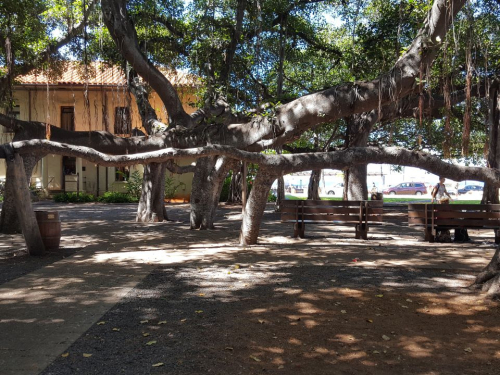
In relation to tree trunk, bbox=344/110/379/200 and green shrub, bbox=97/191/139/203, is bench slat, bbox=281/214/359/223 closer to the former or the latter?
tree trunk, bbox=344/110/379/200

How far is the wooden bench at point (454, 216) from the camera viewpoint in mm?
10062

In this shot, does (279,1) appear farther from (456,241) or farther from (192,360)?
(192,360)

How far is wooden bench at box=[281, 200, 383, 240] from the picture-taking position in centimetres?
1103

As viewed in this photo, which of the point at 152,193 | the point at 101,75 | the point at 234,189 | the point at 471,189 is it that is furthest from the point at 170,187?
the point at 471,189

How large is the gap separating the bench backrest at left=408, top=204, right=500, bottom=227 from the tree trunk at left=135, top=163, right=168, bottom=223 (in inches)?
306

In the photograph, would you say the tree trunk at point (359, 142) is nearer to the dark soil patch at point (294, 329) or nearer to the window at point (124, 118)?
the window at point (124, 118)

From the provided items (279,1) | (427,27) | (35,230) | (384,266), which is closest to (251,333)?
(384,266)

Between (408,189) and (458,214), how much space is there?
3806 cm

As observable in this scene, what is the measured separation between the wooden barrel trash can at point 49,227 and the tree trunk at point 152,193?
5470 mm

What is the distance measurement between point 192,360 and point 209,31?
10364 mm

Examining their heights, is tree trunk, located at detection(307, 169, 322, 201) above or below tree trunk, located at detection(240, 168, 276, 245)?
above

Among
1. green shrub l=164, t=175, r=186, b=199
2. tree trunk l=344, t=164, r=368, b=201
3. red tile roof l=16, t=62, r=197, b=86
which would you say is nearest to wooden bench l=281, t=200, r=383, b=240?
tree trunk l=344, t=164, r=368, b=201

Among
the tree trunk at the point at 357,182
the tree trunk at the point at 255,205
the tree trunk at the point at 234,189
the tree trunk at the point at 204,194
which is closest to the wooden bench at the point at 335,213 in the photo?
the tree trunk at the point at 255,205

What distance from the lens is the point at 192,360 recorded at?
3.81 metres
